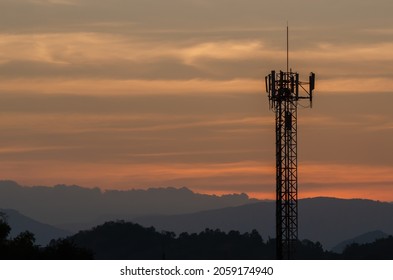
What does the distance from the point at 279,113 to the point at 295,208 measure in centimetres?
744

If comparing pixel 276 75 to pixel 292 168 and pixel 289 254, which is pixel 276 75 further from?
pixel 289 254

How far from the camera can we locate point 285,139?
331ft

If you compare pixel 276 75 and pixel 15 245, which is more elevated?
→ pixel 276 75

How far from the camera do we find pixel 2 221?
126 metres
